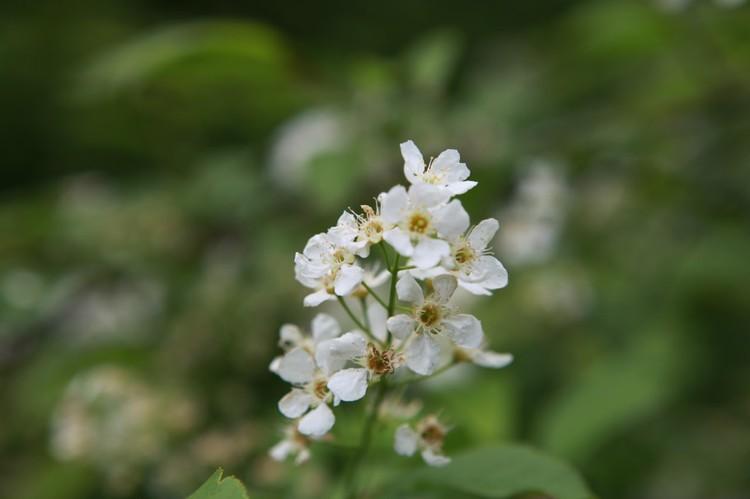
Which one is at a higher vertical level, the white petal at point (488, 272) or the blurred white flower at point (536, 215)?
the blurred white flower at point (536, 215)

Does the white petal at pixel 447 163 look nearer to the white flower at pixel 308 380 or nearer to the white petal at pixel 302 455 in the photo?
the white flower at pixel 308 380

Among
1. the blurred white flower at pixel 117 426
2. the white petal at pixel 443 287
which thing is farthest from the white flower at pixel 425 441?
the blurred white flower at pixel 117 426

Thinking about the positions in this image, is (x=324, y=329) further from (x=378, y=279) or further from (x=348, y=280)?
(x=348, y=280)

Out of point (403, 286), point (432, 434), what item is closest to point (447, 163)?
point (403, 286)

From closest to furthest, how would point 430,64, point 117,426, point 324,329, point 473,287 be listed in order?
point 473,287 → point 324,329 → point 117,426 → point 430,64

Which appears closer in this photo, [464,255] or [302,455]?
[464,255]

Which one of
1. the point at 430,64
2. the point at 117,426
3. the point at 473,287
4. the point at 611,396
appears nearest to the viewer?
A: the point at 473,287

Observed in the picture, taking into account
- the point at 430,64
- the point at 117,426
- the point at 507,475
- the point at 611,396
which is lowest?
the point at 507,475
